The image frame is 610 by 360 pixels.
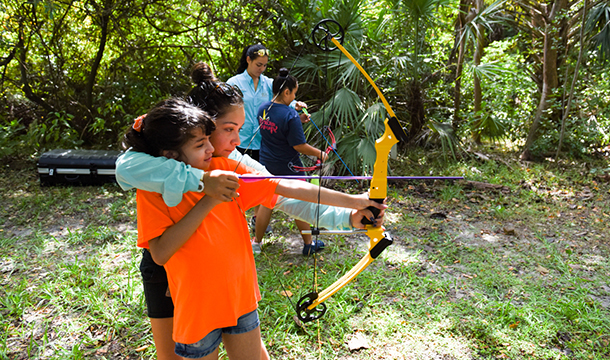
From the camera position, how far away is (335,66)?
15.7 ft

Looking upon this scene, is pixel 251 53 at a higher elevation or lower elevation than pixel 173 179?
higher

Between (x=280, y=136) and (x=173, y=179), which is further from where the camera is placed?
(x=280, y=136)

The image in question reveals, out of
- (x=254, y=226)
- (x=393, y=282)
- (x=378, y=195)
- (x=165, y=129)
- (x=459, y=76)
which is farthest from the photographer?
(x=459, y=76)

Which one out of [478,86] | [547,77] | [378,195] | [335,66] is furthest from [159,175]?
[547,77]

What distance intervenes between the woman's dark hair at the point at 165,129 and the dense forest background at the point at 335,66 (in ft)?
11.8

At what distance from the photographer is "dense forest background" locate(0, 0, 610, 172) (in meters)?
5.14

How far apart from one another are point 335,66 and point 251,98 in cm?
183

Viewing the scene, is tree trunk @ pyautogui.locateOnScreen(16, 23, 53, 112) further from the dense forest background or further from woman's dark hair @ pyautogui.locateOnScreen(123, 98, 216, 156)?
woman's dark hair @ pyautogui.locateOnScreen(123, 98, 216, 156)

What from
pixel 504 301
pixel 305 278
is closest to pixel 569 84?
pixel 504 301

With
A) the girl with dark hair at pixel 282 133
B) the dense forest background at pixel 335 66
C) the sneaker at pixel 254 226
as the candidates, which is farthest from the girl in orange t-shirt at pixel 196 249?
the dense forest background at pixel 335 66

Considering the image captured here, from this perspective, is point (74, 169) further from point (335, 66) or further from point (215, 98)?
point (215, 98)

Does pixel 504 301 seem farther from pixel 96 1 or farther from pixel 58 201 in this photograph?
pixel 96 1

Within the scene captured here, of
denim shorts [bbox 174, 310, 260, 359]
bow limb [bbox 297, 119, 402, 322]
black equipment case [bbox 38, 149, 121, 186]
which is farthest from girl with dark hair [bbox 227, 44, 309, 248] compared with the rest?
black equipment case [bbox 38, 149, 121, 186]

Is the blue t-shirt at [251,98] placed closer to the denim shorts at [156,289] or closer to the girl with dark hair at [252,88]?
the girl with dark hair at [252,88]
